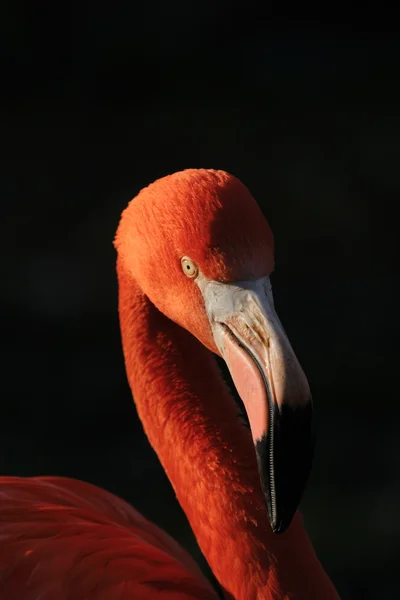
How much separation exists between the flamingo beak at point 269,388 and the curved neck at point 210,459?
7.5 inches

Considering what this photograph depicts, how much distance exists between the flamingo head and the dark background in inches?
83.2

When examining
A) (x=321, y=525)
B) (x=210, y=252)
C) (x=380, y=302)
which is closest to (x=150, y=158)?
(x=380, y=302)

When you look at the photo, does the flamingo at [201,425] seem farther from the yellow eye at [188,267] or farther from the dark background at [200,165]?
the dark background at [200,165]

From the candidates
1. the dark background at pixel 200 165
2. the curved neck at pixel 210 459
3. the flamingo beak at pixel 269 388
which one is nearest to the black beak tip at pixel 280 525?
the flamingo beak at pixel 269 388

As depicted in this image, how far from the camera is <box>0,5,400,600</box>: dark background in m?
4.43

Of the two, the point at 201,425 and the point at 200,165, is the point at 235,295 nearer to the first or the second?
the point at 201,425

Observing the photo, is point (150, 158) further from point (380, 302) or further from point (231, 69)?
point (380, 302)

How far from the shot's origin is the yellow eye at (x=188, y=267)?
213cm

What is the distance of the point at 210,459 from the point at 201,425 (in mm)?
86

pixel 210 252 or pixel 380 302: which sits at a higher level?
pixel 210 252

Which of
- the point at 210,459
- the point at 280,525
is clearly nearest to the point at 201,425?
the point at 210,459

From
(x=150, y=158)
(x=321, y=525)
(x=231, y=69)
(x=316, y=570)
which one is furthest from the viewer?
(x=231, y=69)

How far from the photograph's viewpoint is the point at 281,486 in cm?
198

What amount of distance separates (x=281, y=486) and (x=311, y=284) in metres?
3.43
